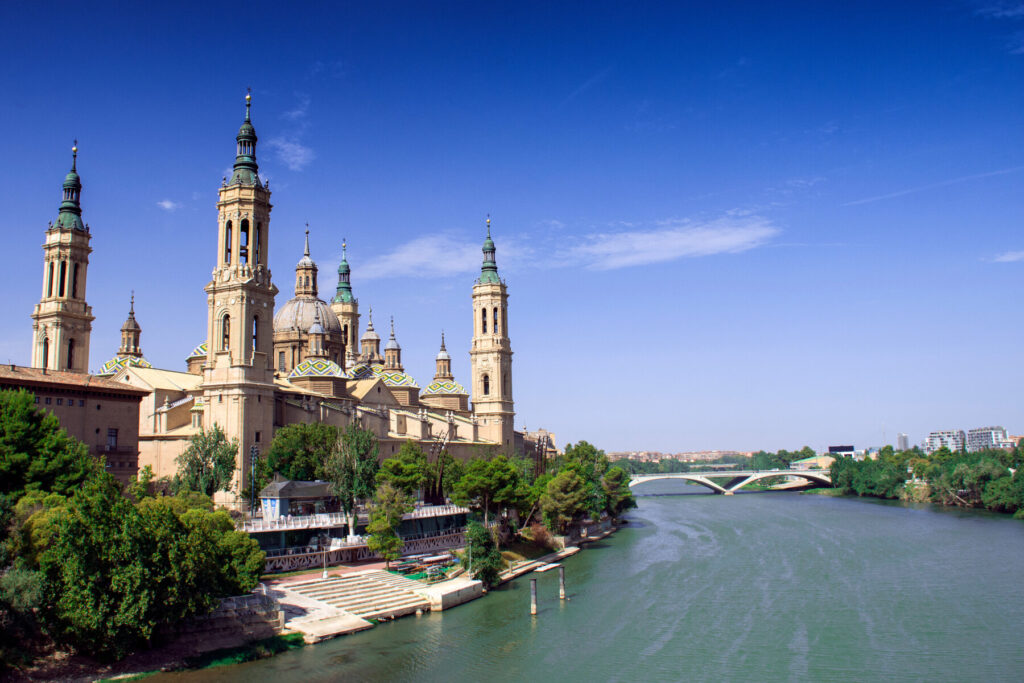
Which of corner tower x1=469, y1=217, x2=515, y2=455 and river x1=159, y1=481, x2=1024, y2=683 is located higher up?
corner tower x1=469, y1=217, x2=515, y2=455

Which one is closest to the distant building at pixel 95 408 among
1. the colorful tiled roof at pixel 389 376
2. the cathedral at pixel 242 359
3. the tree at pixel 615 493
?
the cathedral at pixel 242 359

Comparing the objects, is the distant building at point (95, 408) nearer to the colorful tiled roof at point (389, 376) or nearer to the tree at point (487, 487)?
the tree at point (487, 487)

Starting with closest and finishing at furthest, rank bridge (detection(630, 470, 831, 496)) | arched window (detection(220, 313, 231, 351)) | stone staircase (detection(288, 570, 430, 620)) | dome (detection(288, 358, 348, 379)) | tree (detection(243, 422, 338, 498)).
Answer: stone staircase (detection(288, 570, 430, 620))
tree (detection(243, 422, 338, 498))
arched window (detection(220, 313, 231, 351))
dome (detection(288, 358, 348, 379))
bridge (detection(630, 470, 831, 496))

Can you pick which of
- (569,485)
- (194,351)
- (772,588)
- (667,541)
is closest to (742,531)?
(667,541)

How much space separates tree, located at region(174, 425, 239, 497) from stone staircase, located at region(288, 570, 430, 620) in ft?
35.3

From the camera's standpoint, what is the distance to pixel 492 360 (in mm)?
92000

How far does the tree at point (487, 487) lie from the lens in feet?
173

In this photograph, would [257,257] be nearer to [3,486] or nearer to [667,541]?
[3,486]

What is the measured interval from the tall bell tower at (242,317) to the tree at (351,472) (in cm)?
788

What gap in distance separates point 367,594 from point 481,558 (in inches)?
280

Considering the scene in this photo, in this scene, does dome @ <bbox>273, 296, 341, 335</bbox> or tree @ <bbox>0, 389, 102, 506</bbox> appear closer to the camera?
tree @ <bbox>0, 389, 102, 506</bbox>

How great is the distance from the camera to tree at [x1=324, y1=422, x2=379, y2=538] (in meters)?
46.6

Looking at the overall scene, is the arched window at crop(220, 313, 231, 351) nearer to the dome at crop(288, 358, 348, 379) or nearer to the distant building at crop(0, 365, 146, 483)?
the distant building at crop(0, 365, 146, 483)

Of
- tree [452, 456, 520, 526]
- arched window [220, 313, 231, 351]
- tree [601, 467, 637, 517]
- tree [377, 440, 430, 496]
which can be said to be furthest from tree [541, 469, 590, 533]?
arched window [220, 313, 231, 351]
